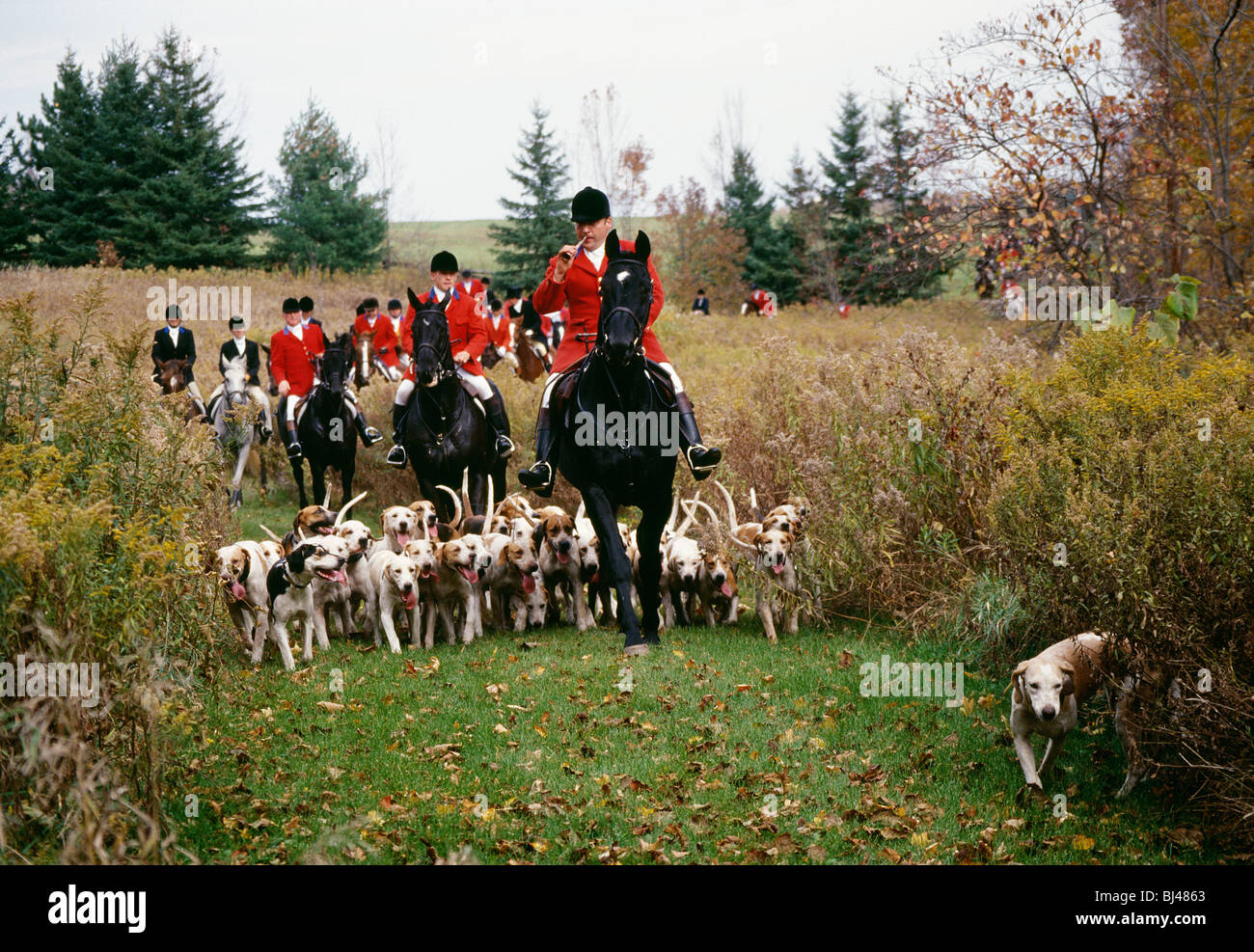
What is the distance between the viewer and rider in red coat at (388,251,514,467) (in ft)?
41.0

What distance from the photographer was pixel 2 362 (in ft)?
21.6

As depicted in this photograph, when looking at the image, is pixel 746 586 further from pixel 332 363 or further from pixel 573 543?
pixel 332 363

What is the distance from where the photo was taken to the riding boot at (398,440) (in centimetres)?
1217

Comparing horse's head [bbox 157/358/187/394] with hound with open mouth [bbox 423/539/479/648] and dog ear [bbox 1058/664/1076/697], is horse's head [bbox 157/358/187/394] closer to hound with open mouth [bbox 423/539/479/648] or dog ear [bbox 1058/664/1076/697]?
hound with open mouth [bbox 423/539/479/648]

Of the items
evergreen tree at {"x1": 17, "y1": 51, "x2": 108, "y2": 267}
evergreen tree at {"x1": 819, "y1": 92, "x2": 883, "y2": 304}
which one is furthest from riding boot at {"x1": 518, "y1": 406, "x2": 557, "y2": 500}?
evergreen tree at {"x1": 17, "y1": 51, "x2": 108, "y2": 267}

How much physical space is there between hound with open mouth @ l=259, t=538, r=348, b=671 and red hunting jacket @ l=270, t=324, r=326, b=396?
8.04m

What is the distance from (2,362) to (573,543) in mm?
4709

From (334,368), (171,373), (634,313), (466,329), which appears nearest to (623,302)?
(634,313)

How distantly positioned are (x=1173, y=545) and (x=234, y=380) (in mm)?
14736

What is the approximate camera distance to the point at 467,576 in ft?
31.1

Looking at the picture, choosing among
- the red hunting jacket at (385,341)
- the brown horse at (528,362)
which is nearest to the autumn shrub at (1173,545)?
the brown horse at (528,362)

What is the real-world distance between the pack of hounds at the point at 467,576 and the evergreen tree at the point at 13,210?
1289 inches

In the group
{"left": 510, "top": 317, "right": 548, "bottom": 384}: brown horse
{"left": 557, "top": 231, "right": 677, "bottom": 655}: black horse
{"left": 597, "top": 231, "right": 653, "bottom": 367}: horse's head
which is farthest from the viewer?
{"left": 510, "top": 317, "right": 548, "bottom": 384}: brown horse

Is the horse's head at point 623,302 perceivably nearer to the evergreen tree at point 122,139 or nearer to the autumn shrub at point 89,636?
the autumn shrub at point 89,636
